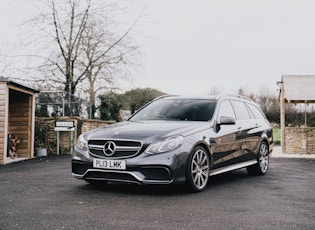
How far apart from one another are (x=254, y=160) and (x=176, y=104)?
2162mm

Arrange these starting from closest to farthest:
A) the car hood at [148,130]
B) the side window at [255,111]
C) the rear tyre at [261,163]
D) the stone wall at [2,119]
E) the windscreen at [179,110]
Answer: the car hood at [148,130] < the windscreen at [179,110] < the rear tyre at [261,163] < the side window at [255,111] < the stone wall at [2,119]

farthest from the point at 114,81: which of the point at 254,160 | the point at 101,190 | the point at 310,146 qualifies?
the point at 101,190

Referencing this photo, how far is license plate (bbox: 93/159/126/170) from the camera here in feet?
20.4

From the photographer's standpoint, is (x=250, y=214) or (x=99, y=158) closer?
(x=250, y=214)

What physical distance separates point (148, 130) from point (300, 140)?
14221 mm

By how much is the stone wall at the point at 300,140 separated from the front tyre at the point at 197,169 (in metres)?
13.3

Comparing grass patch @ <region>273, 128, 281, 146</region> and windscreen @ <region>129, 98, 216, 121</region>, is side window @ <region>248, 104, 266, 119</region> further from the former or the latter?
grass patch @ <region>273, 128, 281, 146</region>

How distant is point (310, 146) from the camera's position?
753 inches

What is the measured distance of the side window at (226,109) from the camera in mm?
7863

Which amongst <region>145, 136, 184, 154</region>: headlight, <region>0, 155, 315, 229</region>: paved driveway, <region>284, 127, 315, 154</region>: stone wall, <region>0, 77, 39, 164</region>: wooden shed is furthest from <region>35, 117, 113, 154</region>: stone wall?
<region>145, 136, 184, 154</region>: headlight

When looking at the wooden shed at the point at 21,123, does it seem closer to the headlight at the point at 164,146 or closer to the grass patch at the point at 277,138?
the headlight at the point at 164,146

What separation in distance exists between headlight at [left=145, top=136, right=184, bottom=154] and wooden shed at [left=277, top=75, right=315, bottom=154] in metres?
14.1

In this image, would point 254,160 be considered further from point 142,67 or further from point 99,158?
point 142,67

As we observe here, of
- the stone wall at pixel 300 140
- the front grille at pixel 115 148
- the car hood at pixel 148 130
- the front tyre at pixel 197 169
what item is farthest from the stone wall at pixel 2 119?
the stone wall at pixel 300 140
